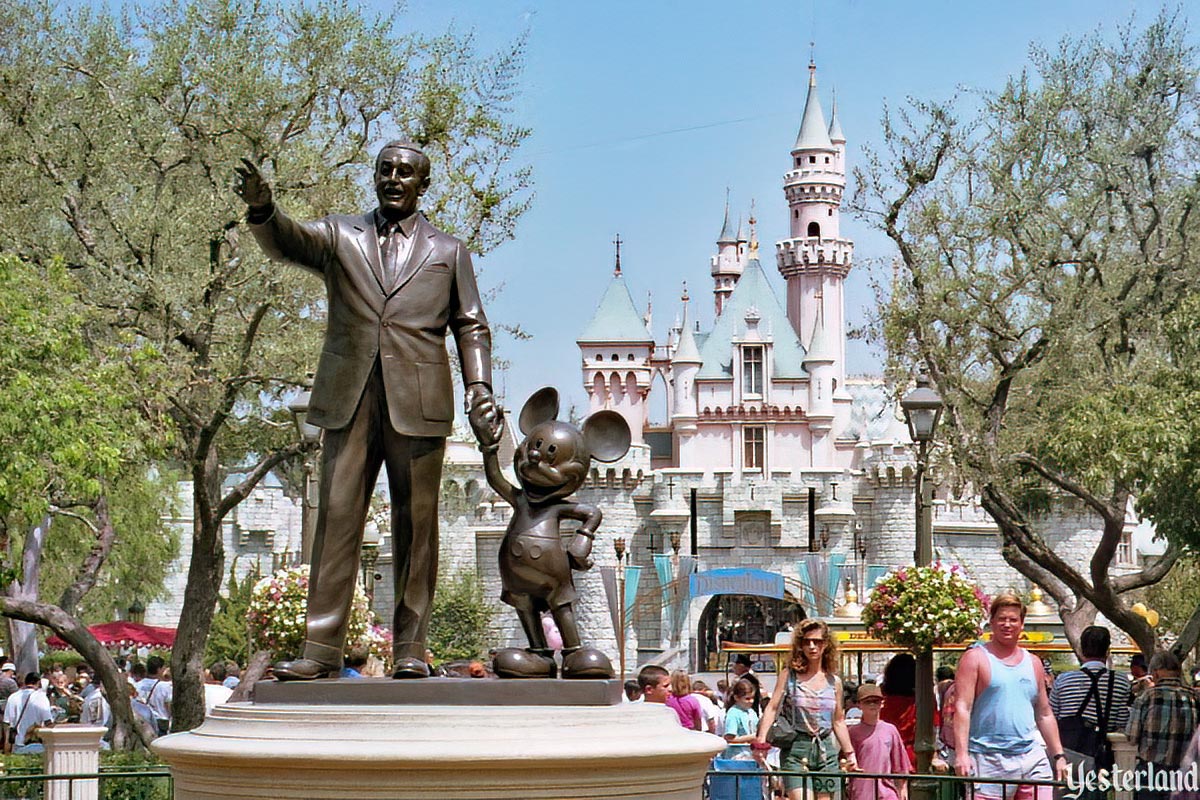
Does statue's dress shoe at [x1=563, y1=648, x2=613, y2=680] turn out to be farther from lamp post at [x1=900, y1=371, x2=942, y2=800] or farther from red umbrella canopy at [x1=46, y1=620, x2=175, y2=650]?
red umbrella canopy at [x1=46, y1=620, x2=175, y2=650]

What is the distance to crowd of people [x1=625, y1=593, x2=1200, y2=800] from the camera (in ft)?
25.3

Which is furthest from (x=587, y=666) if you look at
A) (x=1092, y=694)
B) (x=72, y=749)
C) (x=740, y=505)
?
(x=740, y=505)

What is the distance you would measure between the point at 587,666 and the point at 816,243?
245ft

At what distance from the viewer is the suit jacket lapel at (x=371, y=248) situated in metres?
6.34

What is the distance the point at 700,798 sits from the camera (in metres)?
5.93

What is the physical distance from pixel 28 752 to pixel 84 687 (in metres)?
6.29

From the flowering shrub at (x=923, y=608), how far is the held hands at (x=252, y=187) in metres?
8.23

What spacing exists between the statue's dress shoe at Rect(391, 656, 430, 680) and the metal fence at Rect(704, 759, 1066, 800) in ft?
6.32

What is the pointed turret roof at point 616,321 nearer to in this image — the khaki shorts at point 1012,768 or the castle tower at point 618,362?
the castle tower at point 618,362

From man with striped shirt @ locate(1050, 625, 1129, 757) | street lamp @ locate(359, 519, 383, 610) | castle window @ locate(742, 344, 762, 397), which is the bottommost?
man with striped shirt @ locate(1050, 625, 1129, 757)

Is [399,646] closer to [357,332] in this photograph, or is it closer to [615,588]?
→ [357,332]

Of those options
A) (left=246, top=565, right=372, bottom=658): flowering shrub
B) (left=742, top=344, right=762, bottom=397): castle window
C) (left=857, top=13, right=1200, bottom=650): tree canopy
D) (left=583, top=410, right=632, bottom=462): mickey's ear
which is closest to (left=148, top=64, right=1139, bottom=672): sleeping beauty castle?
(left=742, top=344, right=762, bottom=397): castle window

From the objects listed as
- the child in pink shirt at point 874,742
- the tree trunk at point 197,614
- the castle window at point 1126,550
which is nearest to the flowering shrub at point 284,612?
the tree trunk at point 197,614

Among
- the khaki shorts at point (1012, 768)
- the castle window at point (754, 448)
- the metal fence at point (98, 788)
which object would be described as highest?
the castle window at point (754, 448)
